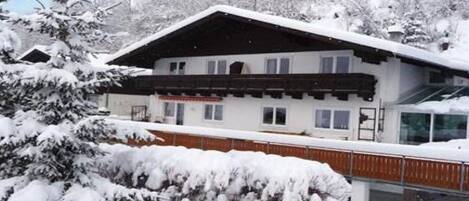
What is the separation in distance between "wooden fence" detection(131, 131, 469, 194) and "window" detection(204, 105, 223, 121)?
7.80 metres

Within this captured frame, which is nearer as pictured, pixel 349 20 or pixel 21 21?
pixel 21 21

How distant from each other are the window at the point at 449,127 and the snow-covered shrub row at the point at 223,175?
8328mm

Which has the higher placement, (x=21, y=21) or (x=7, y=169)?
(x=21, y=21)

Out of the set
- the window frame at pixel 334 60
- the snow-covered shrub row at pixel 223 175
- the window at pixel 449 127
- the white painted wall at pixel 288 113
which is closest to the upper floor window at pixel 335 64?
the window frame at pixel 334 60

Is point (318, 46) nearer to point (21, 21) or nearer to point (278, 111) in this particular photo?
point (278, 111)

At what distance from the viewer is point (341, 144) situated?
15.1 metres

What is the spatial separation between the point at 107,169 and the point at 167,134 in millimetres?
7159

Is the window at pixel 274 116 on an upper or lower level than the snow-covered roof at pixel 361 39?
lower

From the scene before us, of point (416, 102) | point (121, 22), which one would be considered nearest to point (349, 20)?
point (121, 22)

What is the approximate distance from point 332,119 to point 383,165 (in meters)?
6.95

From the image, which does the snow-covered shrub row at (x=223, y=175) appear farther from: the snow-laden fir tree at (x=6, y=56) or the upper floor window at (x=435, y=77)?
the upper floor window at (x=435, y=77)

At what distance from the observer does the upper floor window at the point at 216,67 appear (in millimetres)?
25406

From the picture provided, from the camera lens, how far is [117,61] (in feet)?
91.4

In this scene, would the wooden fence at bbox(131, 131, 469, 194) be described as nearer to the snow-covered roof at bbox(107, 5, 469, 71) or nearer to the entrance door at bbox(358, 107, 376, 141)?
the snow-covered roof at bbox(107, 5, 469, 71)
